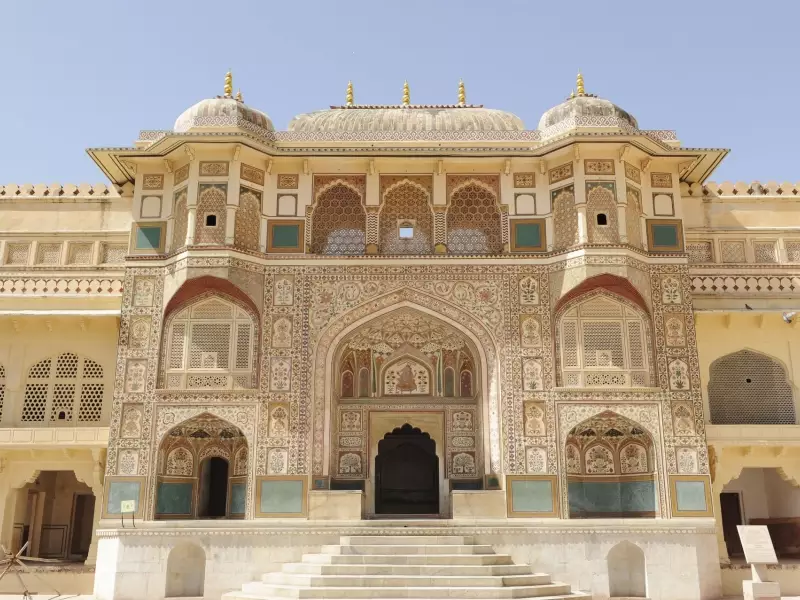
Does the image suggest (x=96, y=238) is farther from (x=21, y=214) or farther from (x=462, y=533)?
(x=462, y=533)

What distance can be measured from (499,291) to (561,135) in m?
2.94

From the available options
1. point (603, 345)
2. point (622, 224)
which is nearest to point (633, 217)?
point (622, 224)

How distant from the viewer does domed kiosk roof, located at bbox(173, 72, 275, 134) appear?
1503 centimetres

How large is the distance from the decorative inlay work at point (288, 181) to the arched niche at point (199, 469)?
4.27m

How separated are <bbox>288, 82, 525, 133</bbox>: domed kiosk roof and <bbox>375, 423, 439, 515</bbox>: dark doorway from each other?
565 centimetres

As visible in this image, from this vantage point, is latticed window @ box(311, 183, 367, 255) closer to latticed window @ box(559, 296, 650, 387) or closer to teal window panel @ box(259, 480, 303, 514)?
latticed window @ box(559, 296, 650, 387)

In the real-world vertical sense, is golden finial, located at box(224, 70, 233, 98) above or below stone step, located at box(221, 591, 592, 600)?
above

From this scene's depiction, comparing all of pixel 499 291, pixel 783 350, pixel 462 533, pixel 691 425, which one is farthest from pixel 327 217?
pixel 783 350

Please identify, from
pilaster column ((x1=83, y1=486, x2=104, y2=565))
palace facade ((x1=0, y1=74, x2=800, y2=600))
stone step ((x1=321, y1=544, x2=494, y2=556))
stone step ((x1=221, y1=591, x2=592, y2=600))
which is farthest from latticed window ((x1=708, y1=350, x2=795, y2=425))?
pilaster column ((x1=83, y1=486, x2=104, y2=565))

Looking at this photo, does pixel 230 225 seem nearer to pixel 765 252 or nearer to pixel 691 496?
pixel 691 496

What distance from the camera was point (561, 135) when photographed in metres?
15.1

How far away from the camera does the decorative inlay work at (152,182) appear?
15625 mm

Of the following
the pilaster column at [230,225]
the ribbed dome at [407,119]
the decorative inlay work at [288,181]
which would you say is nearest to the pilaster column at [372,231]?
the decorative inlay work at [288,181]

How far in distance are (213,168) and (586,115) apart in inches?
259
